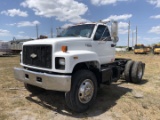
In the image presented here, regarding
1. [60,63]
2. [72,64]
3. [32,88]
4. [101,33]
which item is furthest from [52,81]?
[101,33]

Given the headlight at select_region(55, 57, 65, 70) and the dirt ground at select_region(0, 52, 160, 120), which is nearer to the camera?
the headlight at select_region(55, 57, 65, 70)

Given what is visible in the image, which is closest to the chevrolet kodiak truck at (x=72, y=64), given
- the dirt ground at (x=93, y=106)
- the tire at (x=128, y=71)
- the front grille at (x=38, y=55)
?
the front grille at (x=38, y=55)

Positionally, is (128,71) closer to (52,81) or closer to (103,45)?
(103,45)

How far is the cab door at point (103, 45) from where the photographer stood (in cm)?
630

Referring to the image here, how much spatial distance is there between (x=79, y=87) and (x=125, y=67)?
4.08 meters

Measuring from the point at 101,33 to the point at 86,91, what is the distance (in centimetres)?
220

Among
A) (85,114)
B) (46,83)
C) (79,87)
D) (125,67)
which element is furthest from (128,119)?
(125,67)

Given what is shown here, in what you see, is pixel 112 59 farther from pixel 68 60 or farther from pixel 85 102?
pixel 68 60

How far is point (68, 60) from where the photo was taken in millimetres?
4707

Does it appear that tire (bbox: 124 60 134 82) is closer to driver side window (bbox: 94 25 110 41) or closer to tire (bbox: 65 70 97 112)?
driver side window (bbox: 94 25 110 41)

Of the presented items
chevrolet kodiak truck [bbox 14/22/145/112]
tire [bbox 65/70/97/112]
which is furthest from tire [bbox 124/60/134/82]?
tire [bbox 65/70/97/112]

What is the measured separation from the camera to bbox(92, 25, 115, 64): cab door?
6.30 m

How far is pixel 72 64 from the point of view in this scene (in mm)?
4801

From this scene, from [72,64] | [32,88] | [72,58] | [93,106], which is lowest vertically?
[93,106]
